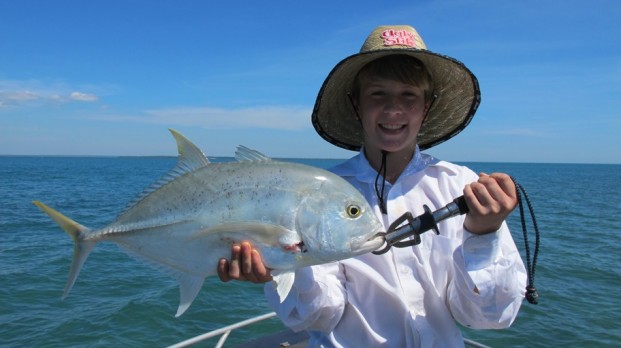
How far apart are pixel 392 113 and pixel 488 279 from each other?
1.14 meters

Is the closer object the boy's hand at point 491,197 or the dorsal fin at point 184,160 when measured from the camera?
the boy's hand at point 491,197

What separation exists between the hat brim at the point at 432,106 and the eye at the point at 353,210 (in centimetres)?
104

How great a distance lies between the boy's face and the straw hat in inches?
9.1

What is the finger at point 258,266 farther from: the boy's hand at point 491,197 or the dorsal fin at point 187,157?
the boy's hand at point 491,197

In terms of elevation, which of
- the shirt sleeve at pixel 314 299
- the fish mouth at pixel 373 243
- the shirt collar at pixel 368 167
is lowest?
the shirt sleeve at pixel 314 299

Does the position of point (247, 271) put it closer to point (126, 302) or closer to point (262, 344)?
point (262, 344)

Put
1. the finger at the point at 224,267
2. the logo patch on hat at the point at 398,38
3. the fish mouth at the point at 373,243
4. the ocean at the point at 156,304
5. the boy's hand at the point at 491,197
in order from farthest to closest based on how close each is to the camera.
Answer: the ocean at the point at 156,304 → the logo patch on hat at the point at 398,38 → the finger at the point at 224,267 → the fish mouth at the point at 373,243 → the boy's hand at the point at 491,197

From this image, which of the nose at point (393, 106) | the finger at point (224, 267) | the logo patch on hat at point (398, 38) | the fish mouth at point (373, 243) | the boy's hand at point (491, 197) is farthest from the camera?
the logo patch on hat at point (398, 38)

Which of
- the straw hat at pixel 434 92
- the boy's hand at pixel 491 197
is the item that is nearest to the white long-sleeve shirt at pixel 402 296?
the boy's hand at pixel 491 197

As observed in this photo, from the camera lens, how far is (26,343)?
8.99 metres

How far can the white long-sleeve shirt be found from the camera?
2.74 metres

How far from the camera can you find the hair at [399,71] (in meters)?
3.10

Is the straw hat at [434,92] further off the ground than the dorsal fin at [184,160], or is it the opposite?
the straw hat at [434,92]

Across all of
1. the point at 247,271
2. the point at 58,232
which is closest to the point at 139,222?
the point at 247,271
